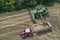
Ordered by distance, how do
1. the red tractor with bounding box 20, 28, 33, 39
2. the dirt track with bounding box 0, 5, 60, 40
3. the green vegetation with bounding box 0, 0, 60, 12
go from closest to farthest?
the red tractor with bounding box 20, 28, 33, 39, the dirt track with bounding box 0, 5, 60, 40, the green vegetation with bounding box 0, 0, 60, 12

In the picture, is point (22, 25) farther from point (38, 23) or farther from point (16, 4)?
point (16, 4)

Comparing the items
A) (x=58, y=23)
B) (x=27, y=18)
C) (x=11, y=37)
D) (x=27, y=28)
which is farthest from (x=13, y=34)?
(x=58, y=23)

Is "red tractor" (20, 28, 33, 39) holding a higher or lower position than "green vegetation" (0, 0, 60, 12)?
lower

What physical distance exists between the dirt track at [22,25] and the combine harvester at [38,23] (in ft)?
1.14

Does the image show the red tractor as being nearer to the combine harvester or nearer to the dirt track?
the combine harvester

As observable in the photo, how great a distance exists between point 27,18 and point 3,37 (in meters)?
3.05

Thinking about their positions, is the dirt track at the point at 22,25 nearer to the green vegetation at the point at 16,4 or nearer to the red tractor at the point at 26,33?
the red tractor at the point at 26,33

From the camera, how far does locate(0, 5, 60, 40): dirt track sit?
11961 mm

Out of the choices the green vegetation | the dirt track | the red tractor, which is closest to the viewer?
the red tractor

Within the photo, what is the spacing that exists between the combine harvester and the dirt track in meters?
0.35

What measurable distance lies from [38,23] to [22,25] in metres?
1.36

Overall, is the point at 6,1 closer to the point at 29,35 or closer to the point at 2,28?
the point at 2,28

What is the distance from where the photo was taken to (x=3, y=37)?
40.0 ft

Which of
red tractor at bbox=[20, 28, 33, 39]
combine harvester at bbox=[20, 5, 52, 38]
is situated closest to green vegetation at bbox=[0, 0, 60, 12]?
combine harvester at bbox=[20, 5, 52, 38]
